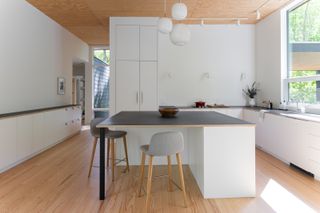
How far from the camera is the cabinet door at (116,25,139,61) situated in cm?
511

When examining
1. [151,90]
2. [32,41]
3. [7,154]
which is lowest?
[7,154]

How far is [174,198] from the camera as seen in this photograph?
2.62 metres

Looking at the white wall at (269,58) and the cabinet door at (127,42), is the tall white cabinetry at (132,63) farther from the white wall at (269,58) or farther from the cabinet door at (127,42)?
the white wall at (269,58)

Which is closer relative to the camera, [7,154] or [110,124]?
[110,124]

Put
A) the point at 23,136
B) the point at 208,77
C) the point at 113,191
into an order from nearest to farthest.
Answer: the point at 113,191 < the point at 23,136 < the point at 208,77

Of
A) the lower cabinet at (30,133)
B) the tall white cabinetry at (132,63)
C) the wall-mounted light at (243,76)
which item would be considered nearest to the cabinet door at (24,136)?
the lower cabinet at (30,133)

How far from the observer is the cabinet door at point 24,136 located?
3731 mm

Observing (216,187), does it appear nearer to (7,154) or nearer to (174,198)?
(174,198)

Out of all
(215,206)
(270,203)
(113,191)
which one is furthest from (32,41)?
(270,203)

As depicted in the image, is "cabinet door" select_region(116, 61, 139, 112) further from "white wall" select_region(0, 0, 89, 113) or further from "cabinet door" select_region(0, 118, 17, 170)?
"cabinet door" select_region(0, 118, 17, 170)

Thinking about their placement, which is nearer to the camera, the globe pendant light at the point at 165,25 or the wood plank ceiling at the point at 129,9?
the globe pendant light at the point at 165,25

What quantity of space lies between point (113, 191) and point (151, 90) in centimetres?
279

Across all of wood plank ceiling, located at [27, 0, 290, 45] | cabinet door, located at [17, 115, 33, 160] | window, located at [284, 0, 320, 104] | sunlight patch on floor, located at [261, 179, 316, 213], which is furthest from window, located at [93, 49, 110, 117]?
sunlight patch on floor, located at [261, 179, 316, 213]

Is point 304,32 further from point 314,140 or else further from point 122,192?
point 122,192
